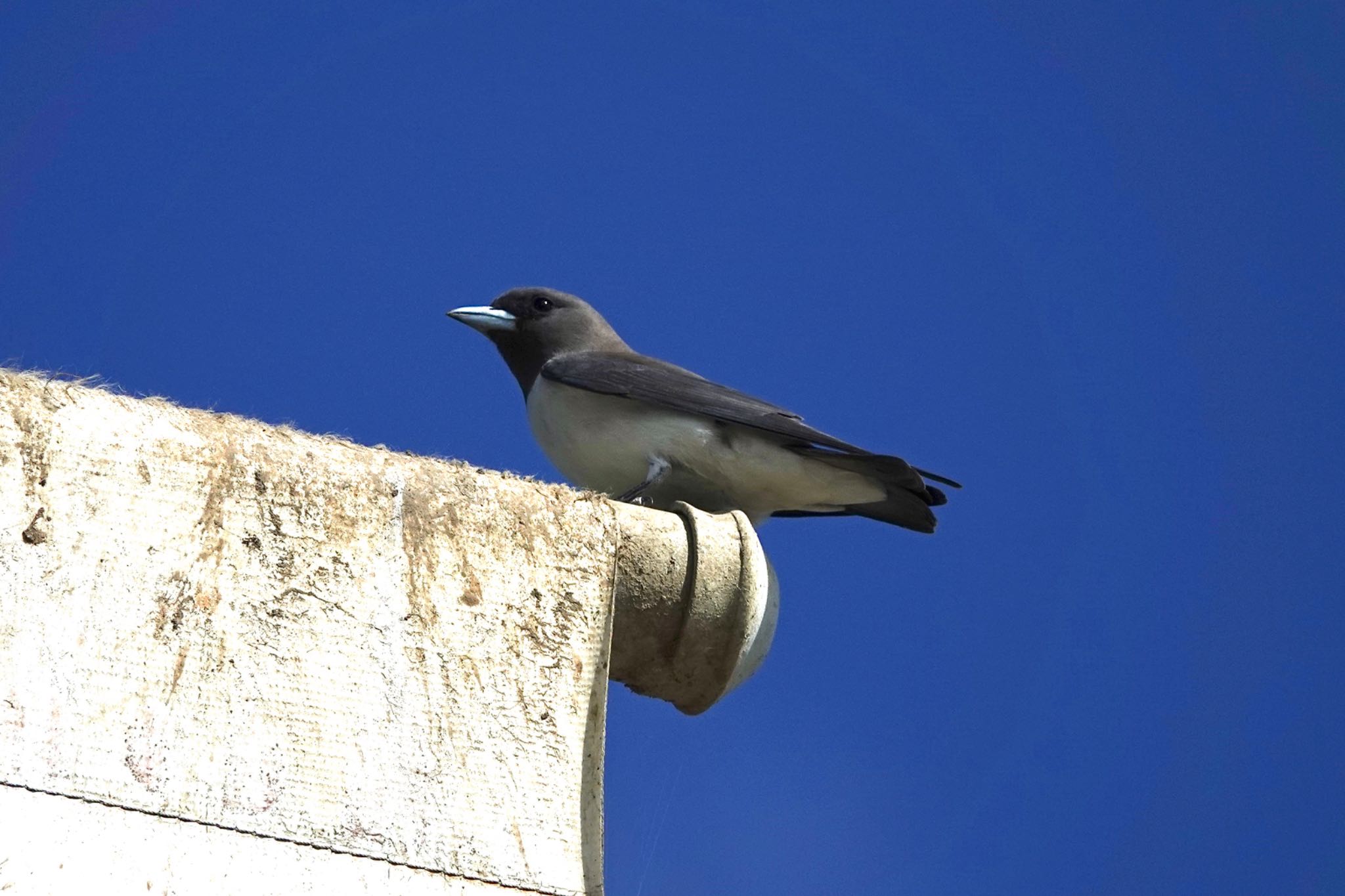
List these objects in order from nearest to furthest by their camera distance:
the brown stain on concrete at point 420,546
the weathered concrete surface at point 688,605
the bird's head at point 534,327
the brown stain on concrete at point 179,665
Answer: the brown stain on concrete at point 179,665 < the brown stain on concrete at point 420,546 < the weathered concrete surface at point 688,605 < the bird's head at point 534,327

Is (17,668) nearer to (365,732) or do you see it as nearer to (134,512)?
(134,512)

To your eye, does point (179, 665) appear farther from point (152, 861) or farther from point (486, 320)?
point (486, 320)

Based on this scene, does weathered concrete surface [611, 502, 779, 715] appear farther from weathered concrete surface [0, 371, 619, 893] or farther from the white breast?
the white breast

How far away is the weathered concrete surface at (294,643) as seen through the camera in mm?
3277

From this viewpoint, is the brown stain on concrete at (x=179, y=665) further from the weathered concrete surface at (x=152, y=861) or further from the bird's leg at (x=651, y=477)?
the bird's leg at (x=651, y=477)

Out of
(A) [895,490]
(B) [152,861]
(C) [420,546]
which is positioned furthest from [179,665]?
(A) [895,490]

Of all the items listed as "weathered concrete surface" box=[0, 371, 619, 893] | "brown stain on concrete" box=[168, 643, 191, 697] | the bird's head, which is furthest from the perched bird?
"brown stain on concrete" box=[168, 643, 191, 697]

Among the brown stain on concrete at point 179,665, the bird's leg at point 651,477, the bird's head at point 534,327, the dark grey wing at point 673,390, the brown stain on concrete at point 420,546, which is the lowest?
the brown stain on concrete at point 179,665

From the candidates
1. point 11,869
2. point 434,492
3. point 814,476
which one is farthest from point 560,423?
point 11,869

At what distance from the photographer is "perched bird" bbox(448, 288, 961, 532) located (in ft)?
19.6

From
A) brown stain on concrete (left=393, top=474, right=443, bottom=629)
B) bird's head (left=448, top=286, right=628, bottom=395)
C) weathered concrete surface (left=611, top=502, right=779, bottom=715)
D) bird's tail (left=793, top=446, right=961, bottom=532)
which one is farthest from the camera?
bird's head (left=448, top=286, right=628, bottom=395)

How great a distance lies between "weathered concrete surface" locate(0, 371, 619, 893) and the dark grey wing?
1.92m

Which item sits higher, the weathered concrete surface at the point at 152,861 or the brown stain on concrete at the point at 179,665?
the brown stain on concrete at the point at 179,665

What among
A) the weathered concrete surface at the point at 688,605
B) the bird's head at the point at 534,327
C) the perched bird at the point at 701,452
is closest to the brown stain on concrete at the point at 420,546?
the weathered concrete surface at the point at 688,605
